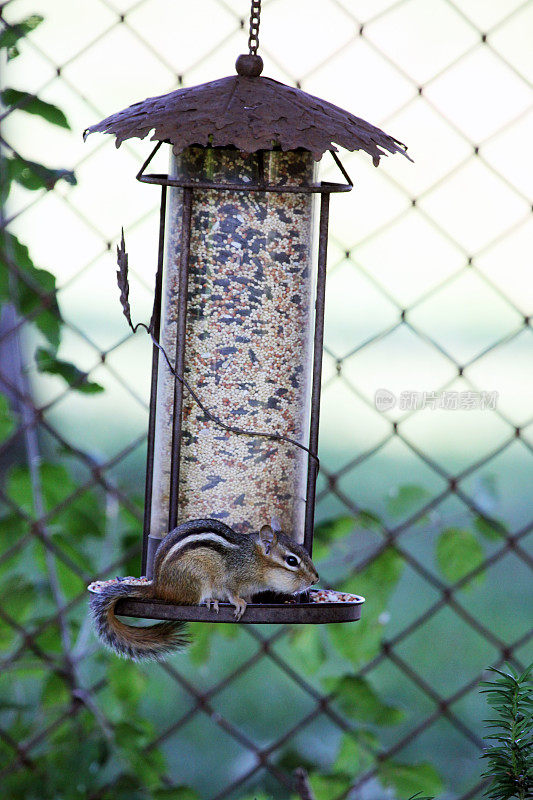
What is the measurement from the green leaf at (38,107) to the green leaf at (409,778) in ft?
4.57

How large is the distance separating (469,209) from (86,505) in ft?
4.44

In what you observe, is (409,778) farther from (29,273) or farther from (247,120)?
(247,120)

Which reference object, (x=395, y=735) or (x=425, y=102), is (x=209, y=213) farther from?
(x=395, y=735)

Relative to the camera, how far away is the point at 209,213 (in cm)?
163

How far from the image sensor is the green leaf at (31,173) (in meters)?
2.13

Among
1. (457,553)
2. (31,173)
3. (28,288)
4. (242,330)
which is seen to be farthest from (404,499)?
(31,173)

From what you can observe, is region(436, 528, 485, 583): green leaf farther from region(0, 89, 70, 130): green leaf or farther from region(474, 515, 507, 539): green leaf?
region(0, 89, 70, 130): green leaf

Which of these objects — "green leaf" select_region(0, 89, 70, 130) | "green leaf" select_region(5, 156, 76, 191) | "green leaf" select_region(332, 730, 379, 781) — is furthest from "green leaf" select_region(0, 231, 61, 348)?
"green leaf" select_region(332, 730, 379, 781)

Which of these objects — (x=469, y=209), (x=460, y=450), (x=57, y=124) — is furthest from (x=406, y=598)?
(x=57, y=124)

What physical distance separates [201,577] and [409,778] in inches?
34.3

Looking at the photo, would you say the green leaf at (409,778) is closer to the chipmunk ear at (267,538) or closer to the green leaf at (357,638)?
the green leaf at (357,638)

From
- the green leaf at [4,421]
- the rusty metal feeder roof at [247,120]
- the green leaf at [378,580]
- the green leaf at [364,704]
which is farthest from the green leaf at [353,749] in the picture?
the rusty metal feeder roof at [247,120]

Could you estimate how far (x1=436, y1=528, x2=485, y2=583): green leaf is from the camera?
2.13 m

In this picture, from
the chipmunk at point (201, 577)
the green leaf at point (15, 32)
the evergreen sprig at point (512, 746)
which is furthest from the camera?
the green leaf at point (15, 32)
